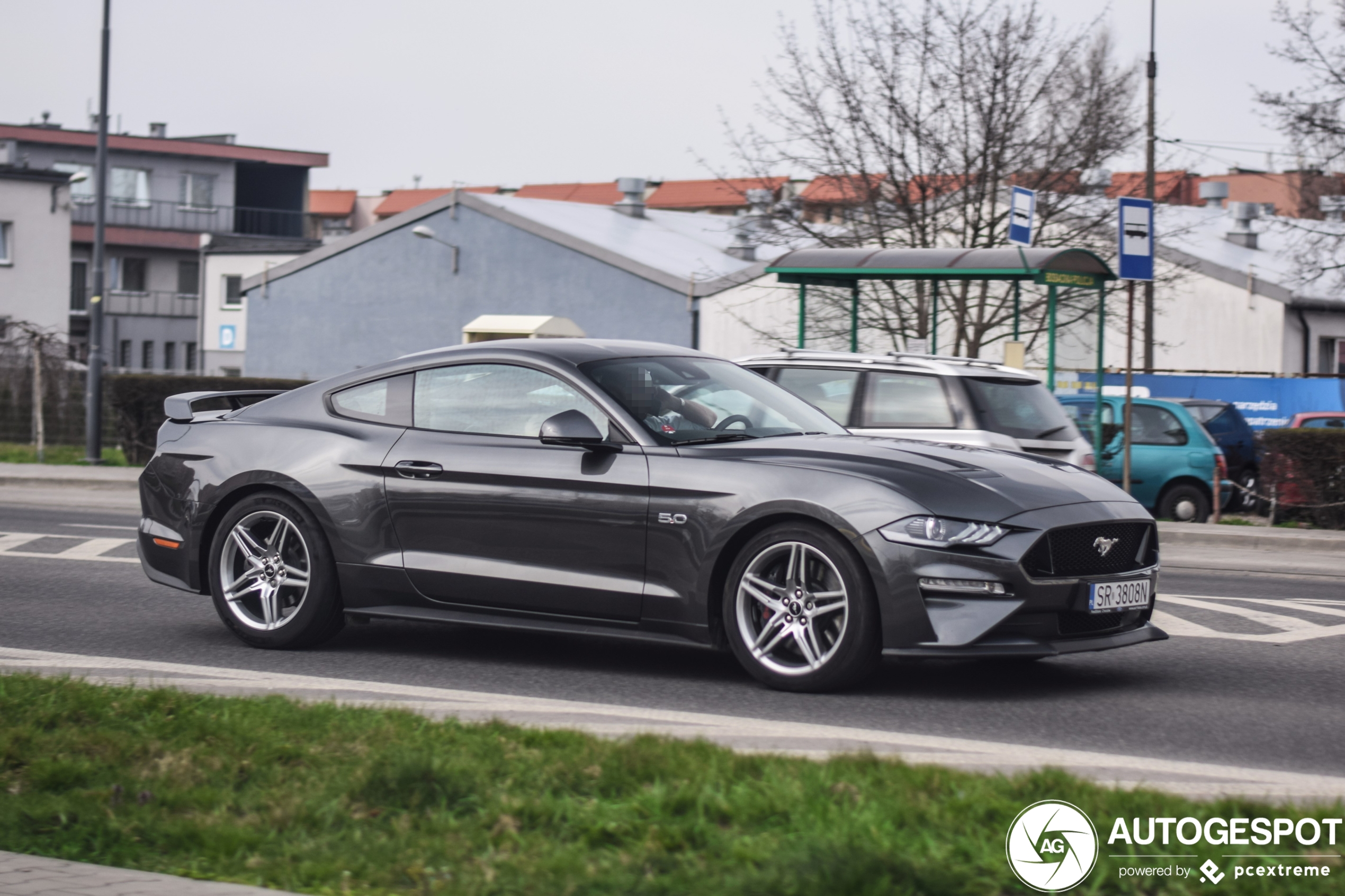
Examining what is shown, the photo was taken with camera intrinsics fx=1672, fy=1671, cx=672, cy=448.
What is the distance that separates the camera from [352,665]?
7.68 m

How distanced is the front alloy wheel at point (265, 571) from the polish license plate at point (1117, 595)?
364 centimetres

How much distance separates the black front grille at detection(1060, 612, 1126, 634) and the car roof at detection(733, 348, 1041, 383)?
5323mm

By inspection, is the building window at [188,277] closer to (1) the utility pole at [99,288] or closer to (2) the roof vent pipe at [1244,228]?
(2) the roof vent pipe at [1244,228]

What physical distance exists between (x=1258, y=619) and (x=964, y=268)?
7905 mm

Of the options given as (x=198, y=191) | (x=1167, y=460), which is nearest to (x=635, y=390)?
(x=1167, y=460)

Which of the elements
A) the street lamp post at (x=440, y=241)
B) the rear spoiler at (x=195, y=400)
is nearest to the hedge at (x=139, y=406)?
the street lamp post at (x=440, y=241)

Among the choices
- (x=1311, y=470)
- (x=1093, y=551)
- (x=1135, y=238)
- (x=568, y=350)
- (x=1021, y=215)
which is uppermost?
(x=1021, y=215)

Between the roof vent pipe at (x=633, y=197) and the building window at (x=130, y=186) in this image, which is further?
the building window at (x=130, y=186)

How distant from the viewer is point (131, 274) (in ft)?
216

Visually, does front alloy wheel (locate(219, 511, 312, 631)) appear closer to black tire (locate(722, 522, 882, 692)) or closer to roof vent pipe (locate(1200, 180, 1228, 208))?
black tire (locate(722, 522, 882, 692))

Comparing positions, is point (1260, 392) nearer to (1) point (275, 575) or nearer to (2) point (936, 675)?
(2) point (936, 675)

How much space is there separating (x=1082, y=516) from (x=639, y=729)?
2148mm

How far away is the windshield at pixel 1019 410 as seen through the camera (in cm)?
1212

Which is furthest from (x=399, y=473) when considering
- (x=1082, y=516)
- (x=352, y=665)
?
(x=1082, y=516)
